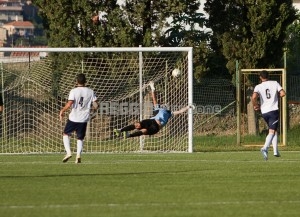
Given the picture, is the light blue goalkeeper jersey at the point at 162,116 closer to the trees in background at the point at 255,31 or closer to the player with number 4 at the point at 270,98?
the player with number 4 at the point at 270,98

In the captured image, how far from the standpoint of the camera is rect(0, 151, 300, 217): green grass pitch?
46.8 feet

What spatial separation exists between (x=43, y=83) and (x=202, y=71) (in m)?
8.18

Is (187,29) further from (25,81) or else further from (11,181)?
(11,181)

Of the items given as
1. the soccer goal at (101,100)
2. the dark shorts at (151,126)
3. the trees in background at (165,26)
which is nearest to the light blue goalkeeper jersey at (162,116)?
the dark shorts at (151,126)

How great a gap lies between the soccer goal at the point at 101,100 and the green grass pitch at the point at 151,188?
651 cm

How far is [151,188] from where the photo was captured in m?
17.1

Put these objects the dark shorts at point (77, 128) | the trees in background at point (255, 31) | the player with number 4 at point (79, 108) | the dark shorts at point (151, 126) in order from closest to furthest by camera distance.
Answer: the player with number 4 at point (79, 108) → the dark shorts at point (77, 128) → the dark shorts at point (151, 126) → the trees in background at point (255, 31)

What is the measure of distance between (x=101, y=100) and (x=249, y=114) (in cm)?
656

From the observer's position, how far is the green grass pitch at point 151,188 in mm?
14258

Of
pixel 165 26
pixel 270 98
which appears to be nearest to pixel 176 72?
pixel 270 98

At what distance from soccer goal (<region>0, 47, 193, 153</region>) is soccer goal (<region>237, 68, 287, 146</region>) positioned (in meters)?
2.44

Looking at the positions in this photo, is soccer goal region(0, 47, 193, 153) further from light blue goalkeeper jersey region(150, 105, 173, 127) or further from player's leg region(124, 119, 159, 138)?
player's leg region(124, 119, 159, 138)

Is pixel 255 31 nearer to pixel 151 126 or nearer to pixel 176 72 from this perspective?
pixel 176 72

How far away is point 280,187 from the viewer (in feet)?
56.6
